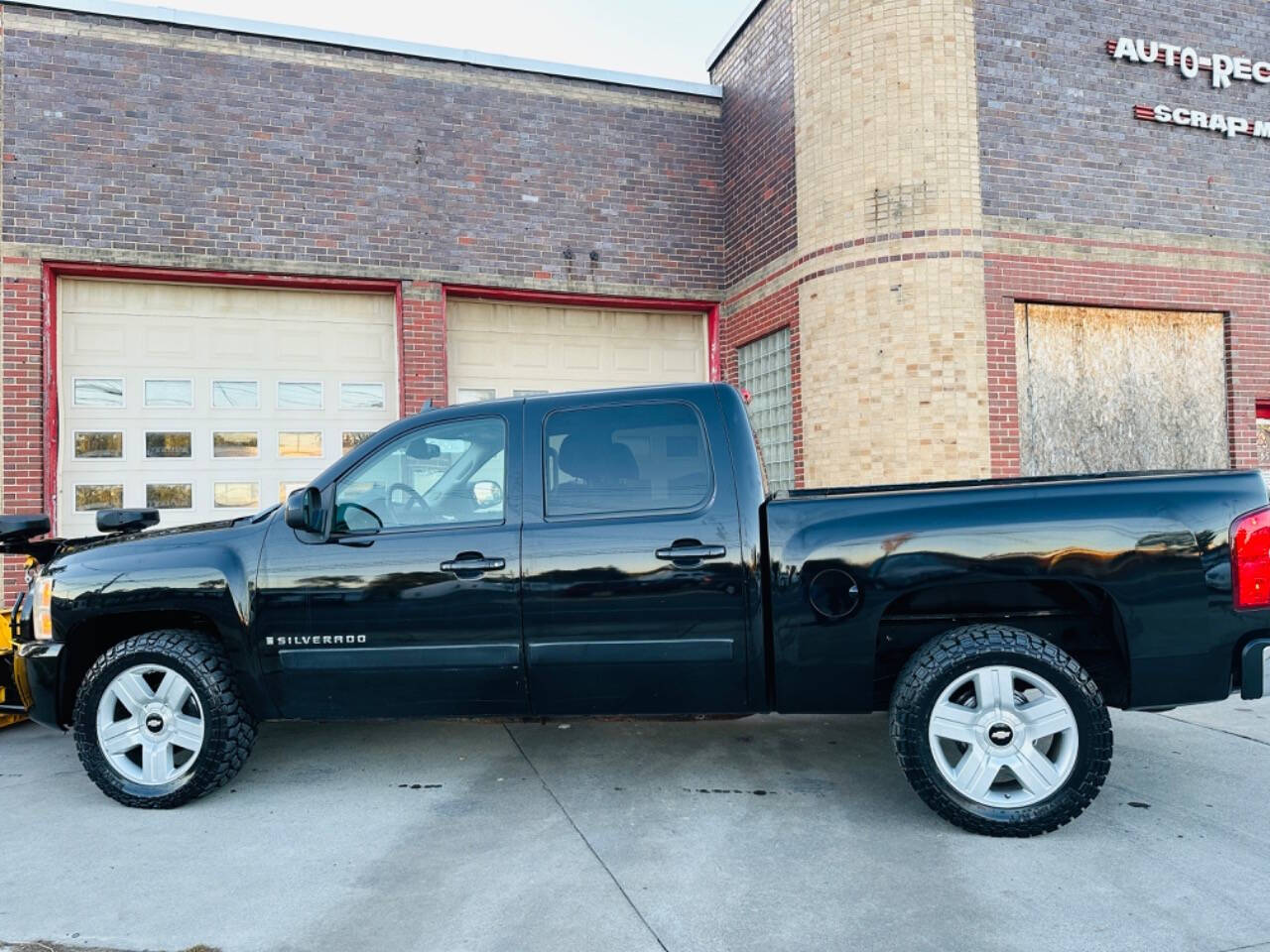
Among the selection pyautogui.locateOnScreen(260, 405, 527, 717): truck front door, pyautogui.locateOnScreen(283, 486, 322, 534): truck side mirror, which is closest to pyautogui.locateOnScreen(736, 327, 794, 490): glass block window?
pyautogui.locateOnScreen(260, 405, 527, 717): truck front door

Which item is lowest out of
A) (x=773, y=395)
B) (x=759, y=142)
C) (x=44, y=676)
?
(x=44, y=676)

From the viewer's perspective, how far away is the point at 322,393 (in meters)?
10.3

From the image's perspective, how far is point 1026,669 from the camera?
3672 mm

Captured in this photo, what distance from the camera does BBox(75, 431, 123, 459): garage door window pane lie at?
31.3 ft

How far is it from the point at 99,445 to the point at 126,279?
5.99ft

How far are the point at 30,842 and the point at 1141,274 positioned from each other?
10.6 meters

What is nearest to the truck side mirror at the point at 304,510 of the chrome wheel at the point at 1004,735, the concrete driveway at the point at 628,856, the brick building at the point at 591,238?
the concrete driveway at the point at 628,856

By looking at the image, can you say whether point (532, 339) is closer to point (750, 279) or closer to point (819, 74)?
point (750, 279)

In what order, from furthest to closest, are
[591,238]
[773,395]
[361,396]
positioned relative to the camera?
[591,238] → [773,395] → [361,396]

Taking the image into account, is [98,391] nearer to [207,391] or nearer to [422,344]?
[207,391]

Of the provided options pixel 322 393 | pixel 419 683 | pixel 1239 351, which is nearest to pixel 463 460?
pixel 419 683

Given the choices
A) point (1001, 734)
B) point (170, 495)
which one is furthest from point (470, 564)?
point (170, 495)

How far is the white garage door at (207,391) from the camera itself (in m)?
9.58

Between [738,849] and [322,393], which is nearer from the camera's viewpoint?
[738,849]
